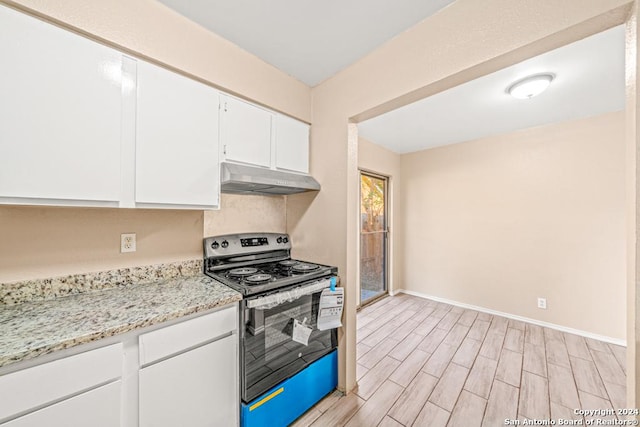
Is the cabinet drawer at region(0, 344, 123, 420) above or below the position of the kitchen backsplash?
below

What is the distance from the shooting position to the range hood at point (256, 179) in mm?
1564

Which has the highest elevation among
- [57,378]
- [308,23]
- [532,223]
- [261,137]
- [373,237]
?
[308,23]

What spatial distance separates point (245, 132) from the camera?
1.72 meters

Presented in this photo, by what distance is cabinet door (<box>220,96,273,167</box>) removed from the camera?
5.34 feet

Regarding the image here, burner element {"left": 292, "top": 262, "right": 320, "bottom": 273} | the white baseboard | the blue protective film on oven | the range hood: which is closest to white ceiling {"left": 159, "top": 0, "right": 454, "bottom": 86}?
the range hood

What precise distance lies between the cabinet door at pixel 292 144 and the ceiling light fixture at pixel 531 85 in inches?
72.5

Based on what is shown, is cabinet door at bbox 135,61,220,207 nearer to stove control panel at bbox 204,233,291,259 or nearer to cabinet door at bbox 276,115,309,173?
stove control panel at bbox 204,233,291,259

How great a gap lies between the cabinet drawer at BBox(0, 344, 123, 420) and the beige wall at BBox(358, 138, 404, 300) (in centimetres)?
343

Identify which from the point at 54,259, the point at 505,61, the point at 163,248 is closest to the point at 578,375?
the point at 505,61

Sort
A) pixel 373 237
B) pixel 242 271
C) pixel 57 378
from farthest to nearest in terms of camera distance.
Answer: pixel 373 237
pixel 242 271
pixel 57 378

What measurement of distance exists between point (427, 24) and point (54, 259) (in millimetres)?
2499

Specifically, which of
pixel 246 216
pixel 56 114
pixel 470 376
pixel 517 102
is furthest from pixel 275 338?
pixel 517 102

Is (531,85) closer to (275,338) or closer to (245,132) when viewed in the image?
(245,132)

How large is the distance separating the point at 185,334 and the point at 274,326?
1.65 feet
